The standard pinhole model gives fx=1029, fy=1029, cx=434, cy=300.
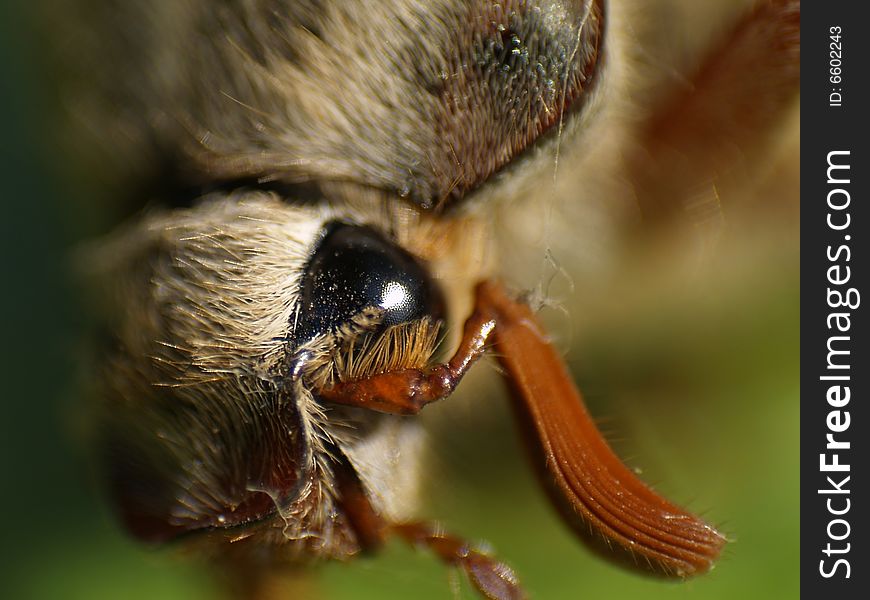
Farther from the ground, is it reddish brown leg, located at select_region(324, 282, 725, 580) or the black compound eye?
the black compound eye

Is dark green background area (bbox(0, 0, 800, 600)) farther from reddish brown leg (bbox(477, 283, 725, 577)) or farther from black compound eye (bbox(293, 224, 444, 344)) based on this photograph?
black compound eye (bbox(293, 224, 444, 344))

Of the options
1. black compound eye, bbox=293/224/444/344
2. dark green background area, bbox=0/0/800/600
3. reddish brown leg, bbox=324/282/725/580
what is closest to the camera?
black compound eye, bbox=293/224/444/344

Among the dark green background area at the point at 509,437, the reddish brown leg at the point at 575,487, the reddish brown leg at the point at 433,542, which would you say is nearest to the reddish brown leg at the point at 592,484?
the reddish brown leg at the point at 575,487

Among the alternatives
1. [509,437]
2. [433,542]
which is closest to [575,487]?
[433,542]

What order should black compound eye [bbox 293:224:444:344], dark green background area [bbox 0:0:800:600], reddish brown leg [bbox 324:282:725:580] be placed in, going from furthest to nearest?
dark green background area [bbox 0:0:800:600] < reddish brown leg [bbox 324:282:725:580] < black compound eye [bbox 293:224:444:344]

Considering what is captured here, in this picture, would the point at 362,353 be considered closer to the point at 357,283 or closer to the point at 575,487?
the point at 357,283
